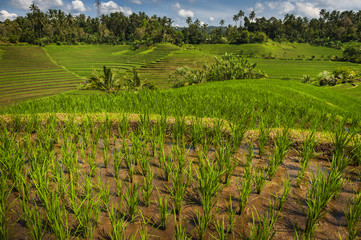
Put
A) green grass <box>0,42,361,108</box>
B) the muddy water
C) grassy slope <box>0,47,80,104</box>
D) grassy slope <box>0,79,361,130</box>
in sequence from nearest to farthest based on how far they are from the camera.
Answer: the muddy water, grassy slope <box>0,79,361,130</box>, grassy slope <box>0,47,80,104</box>, green grass <box>0,42,361,108</box>

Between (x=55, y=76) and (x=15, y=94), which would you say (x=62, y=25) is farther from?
(x=15, y=94)

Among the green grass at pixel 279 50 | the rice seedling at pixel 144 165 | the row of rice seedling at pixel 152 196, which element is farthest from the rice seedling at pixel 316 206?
the green grass at pixel 279 50

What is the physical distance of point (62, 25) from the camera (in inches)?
3118

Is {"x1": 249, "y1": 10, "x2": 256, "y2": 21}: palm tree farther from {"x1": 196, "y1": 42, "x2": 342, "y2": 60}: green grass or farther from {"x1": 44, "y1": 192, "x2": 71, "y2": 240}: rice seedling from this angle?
{"x1": 44, "y1": 192, "x2": 71, "y2": 240}: rice seedling

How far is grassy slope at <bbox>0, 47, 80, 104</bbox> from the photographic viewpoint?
3197 centimetres

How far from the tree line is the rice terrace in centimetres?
65

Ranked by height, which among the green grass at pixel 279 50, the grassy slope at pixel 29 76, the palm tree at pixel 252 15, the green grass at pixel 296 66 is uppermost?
the palm tree at pixel 252 15

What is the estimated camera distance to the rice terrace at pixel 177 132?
1.91m

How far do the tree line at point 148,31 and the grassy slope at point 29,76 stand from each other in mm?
14803

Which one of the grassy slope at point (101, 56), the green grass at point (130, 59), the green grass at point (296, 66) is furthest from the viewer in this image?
the grassy slope at point (101, 56)

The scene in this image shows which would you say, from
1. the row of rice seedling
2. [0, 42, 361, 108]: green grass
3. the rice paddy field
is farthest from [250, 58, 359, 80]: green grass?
the row of rice seedling

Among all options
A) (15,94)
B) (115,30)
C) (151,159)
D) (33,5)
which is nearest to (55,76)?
(15,94)

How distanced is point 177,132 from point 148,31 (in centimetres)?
9335

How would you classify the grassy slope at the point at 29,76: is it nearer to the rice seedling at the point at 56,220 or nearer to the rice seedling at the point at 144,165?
the rice seedling at the point at 144,165
